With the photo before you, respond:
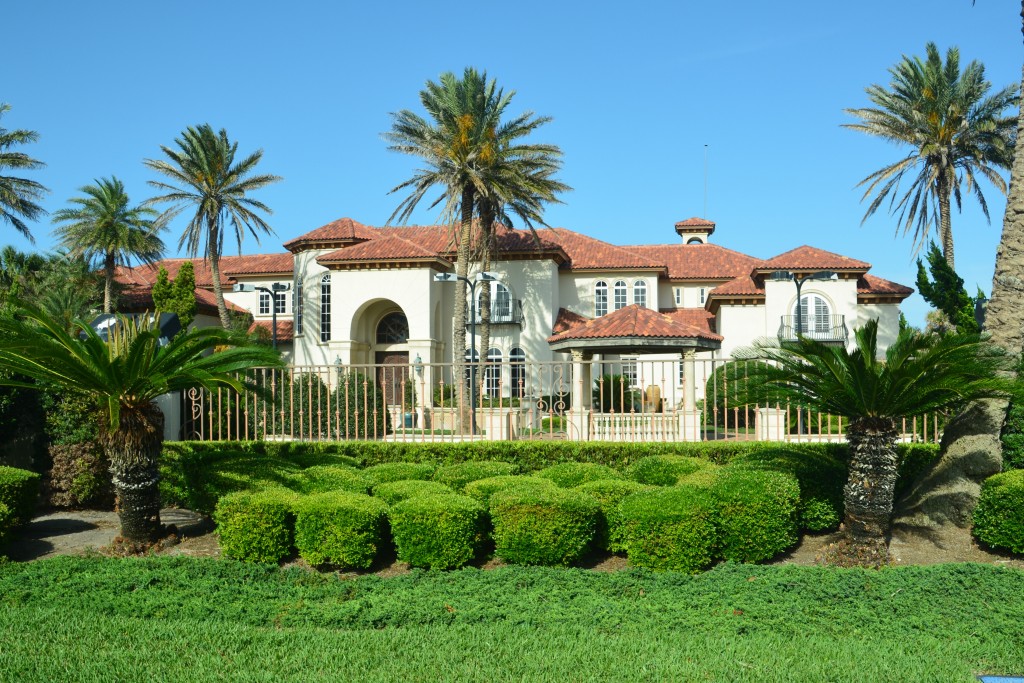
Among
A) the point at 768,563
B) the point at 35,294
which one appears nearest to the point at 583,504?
the point at 768,563

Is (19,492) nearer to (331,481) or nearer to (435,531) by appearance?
(331,481)

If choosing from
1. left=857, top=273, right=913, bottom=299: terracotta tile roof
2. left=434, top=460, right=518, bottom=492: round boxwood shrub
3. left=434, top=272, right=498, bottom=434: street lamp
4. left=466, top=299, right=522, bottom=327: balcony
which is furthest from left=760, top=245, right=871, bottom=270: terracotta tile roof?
left=434, top=460, right=518, bottom=492: round boxwood shrub

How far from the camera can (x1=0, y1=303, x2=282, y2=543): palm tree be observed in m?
8.64

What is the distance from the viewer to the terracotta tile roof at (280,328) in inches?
1454

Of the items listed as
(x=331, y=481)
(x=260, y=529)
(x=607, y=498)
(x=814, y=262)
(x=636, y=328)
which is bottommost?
(x=260, y=529)

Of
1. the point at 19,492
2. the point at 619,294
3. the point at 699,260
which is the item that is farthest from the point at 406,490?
the point at 699,260

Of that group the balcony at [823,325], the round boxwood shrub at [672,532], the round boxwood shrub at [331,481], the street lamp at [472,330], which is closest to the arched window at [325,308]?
the street lamp at [472,330]

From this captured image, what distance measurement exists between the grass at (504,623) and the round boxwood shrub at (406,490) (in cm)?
113

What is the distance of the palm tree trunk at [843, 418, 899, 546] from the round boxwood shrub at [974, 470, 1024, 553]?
1.14m

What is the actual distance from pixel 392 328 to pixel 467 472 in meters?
25.8

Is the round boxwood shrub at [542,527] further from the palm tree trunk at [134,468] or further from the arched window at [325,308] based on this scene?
the arched window at [325,308]

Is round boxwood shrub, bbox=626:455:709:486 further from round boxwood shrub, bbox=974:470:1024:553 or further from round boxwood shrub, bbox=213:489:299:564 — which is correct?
round boxwood shrub, bbox=213:489:299:564

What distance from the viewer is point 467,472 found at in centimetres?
1027

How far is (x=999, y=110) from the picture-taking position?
33.5 meters
